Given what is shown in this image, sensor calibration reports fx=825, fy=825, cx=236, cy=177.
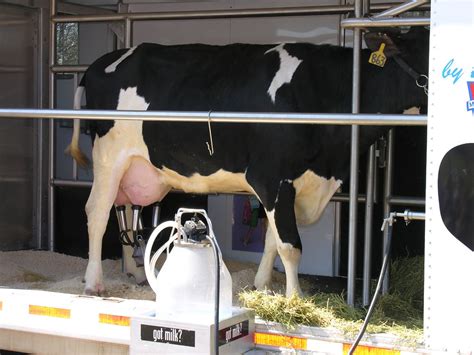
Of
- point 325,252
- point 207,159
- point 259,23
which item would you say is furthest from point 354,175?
point 259,23

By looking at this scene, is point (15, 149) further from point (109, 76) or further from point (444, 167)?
point (444, 167)

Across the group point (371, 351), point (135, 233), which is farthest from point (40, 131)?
point (371, 351)

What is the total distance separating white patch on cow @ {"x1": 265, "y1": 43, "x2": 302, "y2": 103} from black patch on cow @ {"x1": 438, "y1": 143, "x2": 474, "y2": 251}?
230cm

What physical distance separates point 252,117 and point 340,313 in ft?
3.98

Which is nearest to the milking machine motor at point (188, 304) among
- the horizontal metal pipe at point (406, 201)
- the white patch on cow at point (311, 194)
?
the white patch on cow at point (311, 194)

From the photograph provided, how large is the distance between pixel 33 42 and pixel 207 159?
2.29m

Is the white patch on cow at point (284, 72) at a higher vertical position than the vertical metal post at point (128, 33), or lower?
lower

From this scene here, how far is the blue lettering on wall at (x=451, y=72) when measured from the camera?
2.88 meters

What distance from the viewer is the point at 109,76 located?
5.92 m

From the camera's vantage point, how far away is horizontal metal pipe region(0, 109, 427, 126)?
122 inches

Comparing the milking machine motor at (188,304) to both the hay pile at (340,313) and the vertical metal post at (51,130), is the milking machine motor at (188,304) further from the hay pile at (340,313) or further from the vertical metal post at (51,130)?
the vertical metal post at (51,130)

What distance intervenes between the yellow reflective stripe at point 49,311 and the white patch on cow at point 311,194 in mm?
1793

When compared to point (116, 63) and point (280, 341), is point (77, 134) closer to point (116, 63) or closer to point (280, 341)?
point (116, 63)

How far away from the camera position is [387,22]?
347 centimetres
